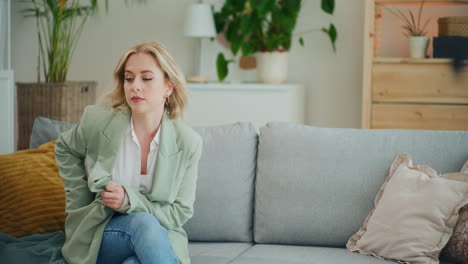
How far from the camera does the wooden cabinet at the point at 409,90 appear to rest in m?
4.07

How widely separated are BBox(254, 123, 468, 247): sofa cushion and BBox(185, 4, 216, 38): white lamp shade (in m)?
2.29

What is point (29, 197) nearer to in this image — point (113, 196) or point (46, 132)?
point (46, 132)

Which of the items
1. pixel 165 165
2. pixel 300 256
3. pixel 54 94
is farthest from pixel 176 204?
pixel 54 94

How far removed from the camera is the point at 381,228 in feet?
7.29

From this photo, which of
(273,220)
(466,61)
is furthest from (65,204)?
(466,61)

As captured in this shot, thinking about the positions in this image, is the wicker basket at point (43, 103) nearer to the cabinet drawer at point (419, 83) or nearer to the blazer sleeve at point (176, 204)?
the cabinet drawer at point (419, 83)

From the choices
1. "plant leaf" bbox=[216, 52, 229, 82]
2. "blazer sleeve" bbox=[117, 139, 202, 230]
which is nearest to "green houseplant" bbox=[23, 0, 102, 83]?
"plant leaf" bbox=[216, 52, 229, 82]

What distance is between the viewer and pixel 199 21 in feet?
15.3

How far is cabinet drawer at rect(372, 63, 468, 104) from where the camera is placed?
4.06 meters

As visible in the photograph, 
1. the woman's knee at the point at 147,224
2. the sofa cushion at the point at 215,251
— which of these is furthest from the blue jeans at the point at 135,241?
the sofa cushion at the point at 215,251

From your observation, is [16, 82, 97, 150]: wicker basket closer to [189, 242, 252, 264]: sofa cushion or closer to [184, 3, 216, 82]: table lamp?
[184, 3, 216, 82]: table lamp

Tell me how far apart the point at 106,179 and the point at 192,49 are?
3088 millimetres

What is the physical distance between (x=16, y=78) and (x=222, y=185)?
3.44m

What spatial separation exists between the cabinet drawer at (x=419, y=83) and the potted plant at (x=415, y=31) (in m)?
0.10
